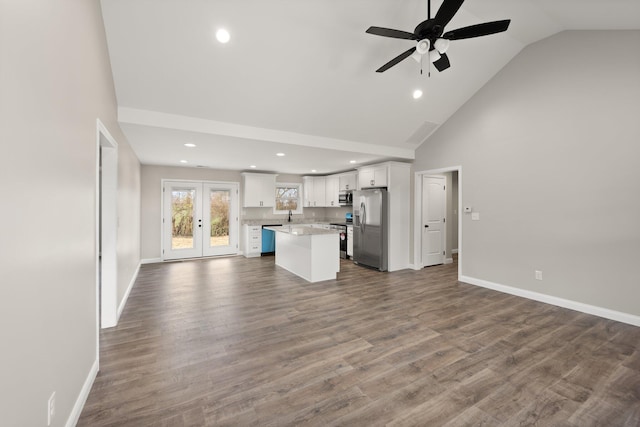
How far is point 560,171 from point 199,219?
7437 mm

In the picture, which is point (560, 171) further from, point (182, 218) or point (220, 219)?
point (182, 218)

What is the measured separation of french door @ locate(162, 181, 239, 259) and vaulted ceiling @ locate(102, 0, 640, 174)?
87.6 inches

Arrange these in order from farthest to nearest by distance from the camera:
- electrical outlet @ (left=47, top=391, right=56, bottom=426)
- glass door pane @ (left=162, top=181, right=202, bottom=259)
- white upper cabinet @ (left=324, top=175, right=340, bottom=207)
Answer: white upper cabinet @ (left=324, top=175, right=340, bottom=207), glass door pane @ (left=162, top=181, right=202, bottom=259), electrical outlet @ (left=47, top=391, right=56, bottom=426)

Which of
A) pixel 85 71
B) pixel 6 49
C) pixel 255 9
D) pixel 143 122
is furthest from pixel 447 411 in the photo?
pixel 143 122

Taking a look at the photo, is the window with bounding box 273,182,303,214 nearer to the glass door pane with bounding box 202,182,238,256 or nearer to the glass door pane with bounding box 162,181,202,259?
the glass door pane with bounding box 202,182,238,256

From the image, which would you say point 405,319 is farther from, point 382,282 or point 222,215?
point 222,215

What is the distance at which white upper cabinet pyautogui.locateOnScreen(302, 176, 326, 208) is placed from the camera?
855 cm

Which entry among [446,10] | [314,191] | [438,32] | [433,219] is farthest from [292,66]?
[314,191]

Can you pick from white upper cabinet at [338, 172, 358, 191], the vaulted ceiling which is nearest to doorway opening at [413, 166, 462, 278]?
the vaulted ceiling

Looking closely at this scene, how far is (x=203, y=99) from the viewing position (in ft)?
11.5

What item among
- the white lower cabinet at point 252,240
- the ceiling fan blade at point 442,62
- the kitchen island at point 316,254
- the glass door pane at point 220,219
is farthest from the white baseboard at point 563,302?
the glass door pane at point 220,219

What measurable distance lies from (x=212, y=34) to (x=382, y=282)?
4.39m

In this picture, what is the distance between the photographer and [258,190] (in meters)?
7.76

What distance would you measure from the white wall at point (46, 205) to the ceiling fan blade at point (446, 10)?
8.48 ft
